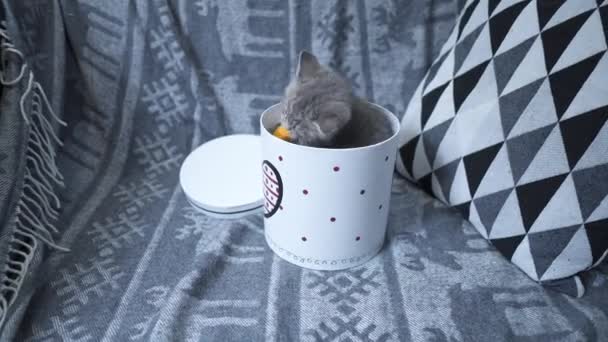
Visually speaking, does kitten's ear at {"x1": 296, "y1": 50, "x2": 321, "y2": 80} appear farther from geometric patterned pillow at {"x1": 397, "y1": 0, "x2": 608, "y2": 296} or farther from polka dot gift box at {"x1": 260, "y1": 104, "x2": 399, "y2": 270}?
geometric patterned pillow at {"x1": 397, "y1": 0, "x2": 608, "y2": 296}

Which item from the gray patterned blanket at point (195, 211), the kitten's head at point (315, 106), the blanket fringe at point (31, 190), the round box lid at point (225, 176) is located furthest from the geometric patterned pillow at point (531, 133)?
the blanket fringe at point (31, 190)

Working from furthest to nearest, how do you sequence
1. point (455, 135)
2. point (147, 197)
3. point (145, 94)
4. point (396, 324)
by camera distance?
point (145, 94), point (147, 197), point (455, 135), point (396, 324)

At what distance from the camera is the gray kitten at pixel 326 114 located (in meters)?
0.52

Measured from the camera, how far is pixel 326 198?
20.9 inches

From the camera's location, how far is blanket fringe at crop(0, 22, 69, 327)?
21.0 inches

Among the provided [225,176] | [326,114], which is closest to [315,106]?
[326,114]

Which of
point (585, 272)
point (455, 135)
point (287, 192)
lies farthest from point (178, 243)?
point (585, 272)

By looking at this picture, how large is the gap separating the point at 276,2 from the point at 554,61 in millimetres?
506

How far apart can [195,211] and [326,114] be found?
328 millimetres

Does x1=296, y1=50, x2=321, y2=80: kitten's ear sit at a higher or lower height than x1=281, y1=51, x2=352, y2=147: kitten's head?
higher

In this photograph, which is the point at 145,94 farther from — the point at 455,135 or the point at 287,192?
the point at 455,135

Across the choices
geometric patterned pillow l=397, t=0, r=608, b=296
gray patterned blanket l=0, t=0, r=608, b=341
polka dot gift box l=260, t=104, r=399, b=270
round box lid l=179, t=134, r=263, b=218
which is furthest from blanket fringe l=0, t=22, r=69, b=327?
geometric patterned pillow l=397, t=0, r=608, b=296

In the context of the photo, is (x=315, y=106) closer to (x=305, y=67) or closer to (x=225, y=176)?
(x=305, y=67)

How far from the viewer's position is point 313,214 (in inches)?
21.6
